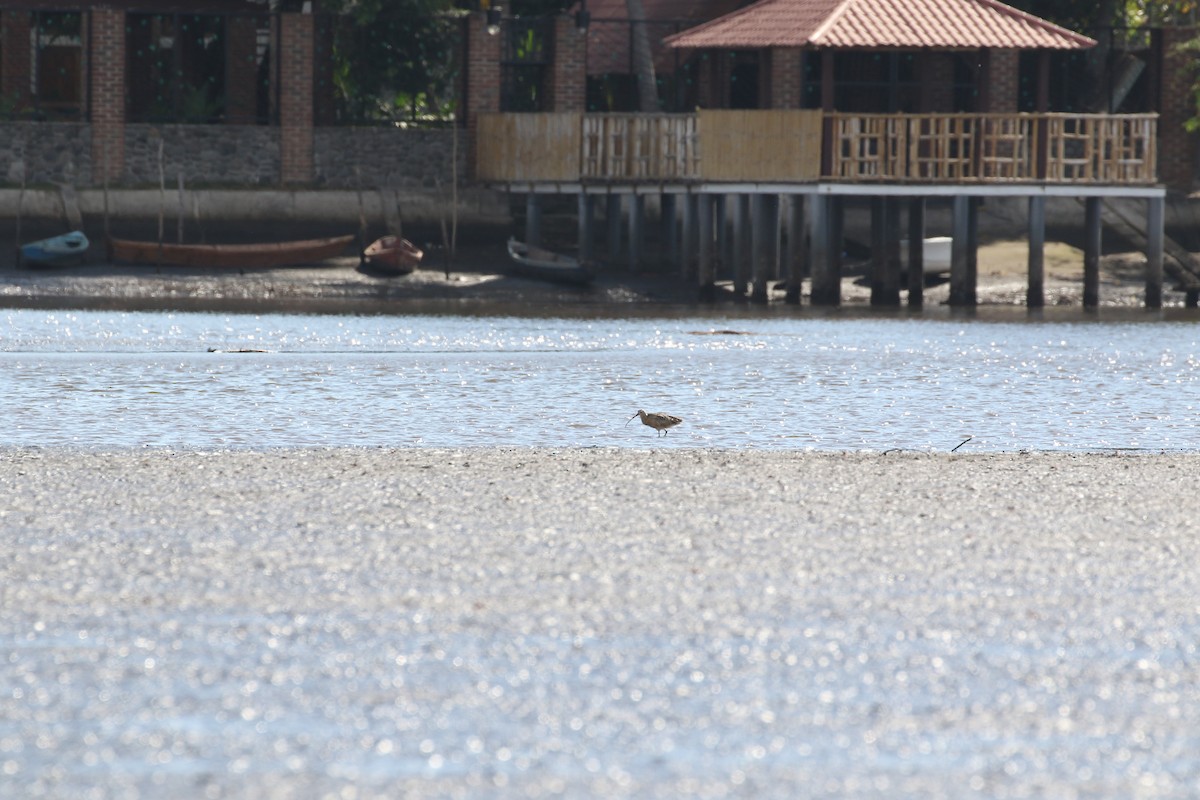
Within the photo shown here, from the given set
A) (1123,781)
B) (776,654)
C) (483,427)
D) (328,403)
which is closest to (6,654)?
(776,654)

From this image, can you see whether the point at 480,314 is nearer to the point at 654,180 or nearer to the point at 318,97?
the point at 654,180

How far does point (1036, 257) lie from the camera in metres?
33.5

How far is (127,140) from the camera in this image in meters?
35.9

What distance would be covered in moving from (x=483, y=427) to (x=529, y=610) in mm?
7441

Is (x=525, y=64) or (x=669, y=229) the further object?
(x=669, y=229)

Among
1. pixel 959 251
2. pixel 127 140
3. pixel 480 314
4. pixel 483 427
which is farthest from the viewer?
pixel 127 140

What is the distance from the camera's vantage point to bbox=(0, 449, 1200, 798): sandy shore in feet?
19.7

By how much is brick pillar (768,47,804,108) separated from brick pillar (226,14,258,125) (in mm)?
9137

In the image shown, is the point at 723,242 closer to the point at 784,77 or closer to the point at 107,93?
the point at 784,77

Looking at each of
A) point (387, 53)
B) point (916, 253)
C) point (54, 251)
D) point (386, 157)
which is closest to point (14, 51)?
point (54, 251)

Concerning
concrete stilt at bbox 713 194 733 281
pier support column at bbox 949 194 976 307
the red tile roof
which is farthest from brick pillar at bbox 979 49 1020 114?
concrete stilt at bbox 713 194 733 281

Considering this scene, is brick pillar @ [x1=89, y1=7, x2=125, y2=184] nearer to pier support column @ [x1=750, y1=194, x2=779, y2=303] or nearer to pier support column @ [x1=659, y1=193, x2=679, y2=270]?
pier support column @ [x1=659, y1=193, x2=679, y2=270]

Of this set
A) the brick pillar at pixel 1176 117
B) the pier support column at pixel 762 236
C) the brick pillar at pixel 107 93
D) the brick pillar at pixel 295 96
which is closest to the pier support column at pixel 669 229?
the pier support column at pixel 762 236

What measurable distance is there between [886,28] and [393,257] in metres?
8.46
